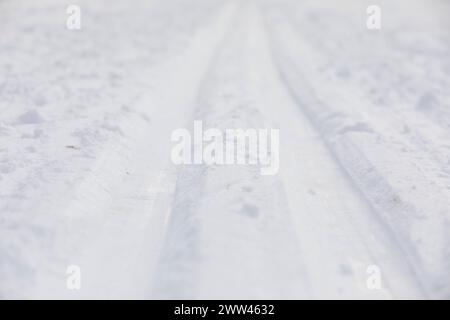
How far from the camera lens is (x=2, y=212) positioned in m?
4.66

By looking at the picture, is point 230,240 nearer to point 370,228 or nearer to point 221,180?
point 221,180

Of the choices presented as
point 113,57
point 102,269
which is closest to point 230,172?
point 102,269

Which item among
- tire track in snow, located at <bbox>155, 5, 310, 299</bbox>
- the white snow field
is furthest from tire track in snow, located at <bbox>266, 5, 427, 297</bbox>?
tire track in snow, located at <bbox>155, 5, 310, 299</bbox>

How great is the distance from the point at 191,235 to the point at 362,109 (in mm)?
5267

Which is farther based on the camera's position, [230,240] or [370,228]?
[370,228]

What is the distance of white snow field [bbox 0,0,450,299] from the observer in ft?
13.0

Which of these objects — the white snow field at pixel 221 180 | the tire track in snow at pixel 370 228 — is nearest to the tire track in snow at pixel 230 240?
the white snow field at pixel 221 180

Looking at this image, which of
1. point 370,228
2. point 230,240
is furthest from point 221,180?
point 370,228

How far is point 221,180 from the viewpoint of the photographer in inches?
216

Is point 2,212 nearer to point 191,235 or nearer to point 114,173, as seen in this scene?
point 114,173

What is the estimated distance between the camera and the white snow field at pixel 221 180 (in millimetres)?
3959

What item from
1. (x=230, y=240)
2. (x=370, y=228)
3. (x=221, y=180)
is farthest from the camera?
(x=221, y=180)

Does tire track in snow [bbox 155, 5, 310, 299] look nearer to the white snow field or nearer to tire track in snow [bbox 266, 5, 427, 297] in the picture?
the white snow field

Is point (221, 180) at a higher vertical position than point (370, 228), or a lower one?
higher
